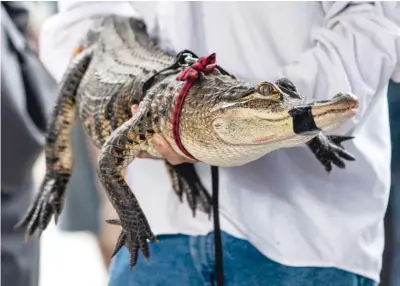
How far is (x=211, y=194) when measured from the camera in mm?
863

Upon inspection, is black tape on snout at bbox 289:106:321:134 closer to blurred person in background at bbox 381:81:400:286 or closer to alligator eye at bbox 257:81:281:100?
alligator eye at bbox 257:81:281:100

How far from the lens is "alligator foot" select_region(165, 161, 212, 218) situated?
0.86 metres

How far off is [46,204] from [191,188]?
0.63 feet

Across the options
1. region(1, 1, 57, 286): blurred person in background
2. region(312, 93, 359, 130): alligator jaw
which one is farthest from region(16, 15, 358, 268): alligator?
region(1, 1, 57, 286): blurred person in background

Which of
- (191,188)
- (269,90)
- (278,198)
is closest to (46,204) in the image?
(191,188)

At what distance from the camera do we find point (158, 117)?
2.28ft

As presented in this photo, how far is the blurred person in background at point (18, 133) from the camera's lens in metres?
1.11

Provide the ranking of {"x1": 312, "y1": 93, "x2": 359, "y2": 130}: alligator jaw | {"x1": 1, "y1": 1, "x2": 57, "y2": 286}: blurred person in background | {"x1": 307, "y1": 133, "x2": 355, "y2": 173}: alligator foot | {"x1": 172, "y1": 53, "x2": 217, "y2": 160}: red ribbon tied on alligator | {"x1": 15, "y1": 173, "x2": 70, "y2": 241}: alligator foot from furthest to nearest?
{"x1": 1, "y1": 1, "x2": 57, "y2": 286}: blurred person in background < {"x1": 15, "y1": 173, "x2": 70, "y2": 241}: alligator foot < {"x1": 307, "y1": 133, "x2": 355, "y2": 173}: alligator foot < {"x1": 172, "y1": 53, "x2": 217, "y2": 160}: red ribbon tied on alligator < {"x1": 312, "y1": 93, "x2": 359, "y2": 130}: alligator jaw

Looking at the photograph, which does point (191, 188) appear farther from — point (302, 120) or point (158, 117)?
point (302, 120)

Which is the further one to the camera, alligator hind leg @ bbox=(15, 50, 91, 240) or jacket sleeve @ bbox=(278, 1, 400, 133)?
alligator hind leg @ bbox=(15, 50, 91, 240)

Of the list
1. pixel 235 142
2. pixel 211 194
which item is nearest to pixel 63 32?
pixel 211 194

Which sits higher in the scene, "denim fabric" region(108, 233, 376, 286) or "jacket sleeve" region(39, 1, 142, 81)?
"jacket sleeve" region(39, 1, 142, 81)

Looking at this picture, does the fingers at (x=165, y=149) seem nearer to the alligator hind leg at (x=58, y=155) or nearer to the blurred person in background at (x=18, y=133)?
the alligator hind leg at (x=58, y=155)

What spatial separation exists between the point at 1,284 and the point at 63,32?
430mm
